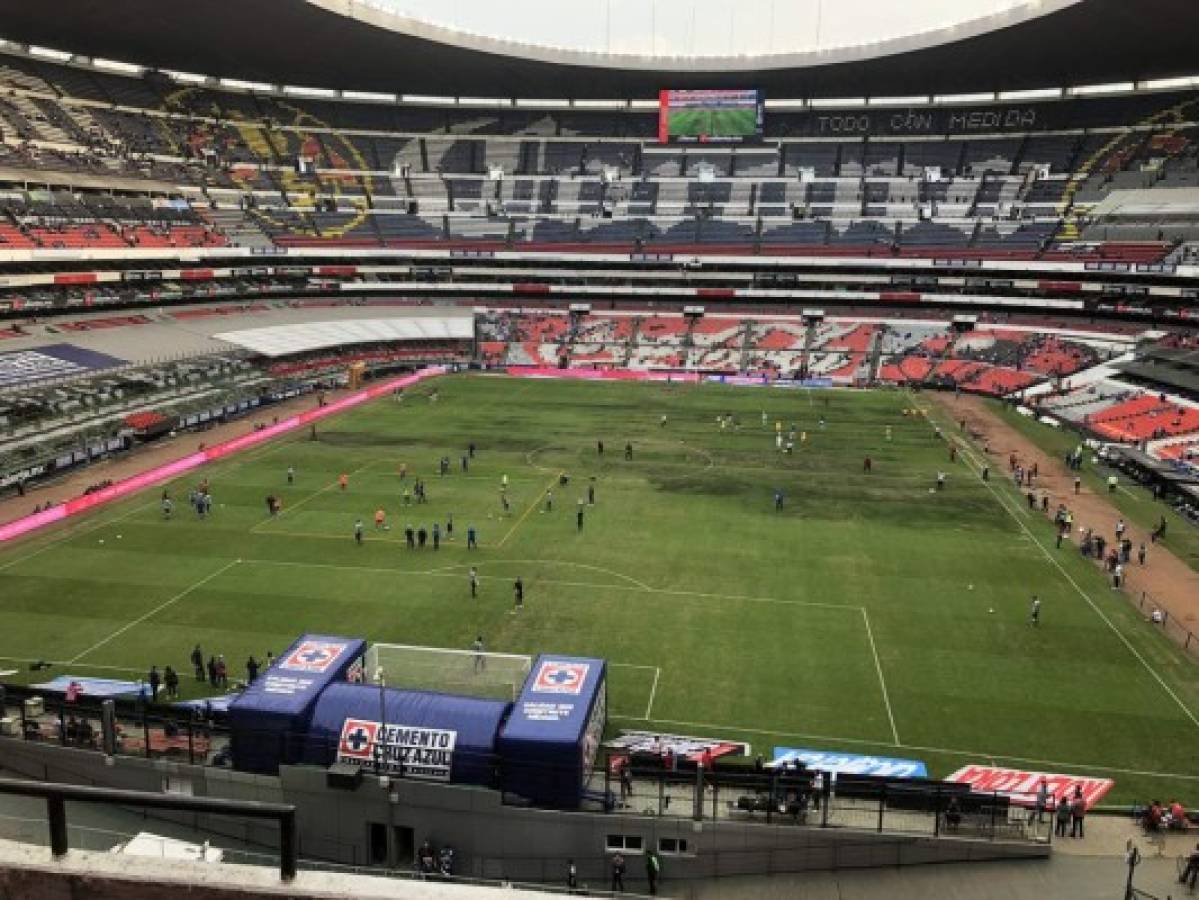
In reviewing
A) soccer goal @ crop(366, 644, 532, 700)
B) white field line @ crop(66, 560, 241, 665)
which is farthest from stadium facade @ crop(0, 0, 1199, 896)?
soccer goal @ crop(366, 644, 532, 700)

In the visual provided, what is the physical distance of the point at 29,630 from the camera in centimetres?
2672

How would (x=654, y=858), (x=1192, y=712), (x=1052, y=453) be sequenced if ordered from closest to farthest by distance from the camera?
(x=654, y=858) < (x=1192, y=712) < (x=1052, y=453)

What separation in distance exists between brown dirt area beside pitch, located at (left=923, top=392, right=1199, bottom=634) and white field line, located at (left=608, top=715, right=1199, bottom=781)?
9797 millimetres

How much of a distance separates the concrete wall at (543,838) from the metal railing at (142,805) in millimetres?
12666

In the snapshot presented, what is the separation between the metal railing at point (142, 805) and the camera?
4637mm

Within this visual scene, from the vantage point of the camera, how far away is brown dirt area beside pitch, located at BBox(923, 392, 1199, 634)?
3039 centimetres

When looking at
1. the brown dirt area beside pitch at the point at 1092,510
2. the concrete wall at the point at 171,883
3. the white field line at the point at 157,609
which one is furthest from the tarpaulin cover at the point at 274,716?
the brown dirt area beside pitch at the point at 1092,510

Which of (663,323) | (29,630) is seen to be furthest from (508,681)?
(663,323)

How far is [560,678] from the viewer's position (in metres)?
18.8

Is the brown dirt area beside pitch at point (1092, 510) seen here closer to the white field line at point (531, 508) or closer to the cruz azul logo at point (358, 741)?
the white field line at point (531, 508)

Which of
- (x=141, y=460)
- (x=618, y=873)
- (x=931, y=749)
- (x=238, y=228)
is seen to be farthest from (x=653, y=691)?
(x=238, y=228)

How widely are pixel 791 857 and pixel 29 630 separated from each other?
22.1 meters

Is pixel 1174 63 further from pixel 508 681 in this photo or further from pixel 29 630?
pixel 29 630

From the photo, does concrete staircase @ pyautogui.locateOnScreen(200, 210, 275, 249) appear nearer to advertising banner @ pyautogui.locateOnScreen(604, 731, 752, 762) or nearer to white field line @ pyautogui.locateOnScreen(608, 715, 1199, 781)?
white field line @ pyautogui.locateOnScreen(608, 715, 1199, 781)
